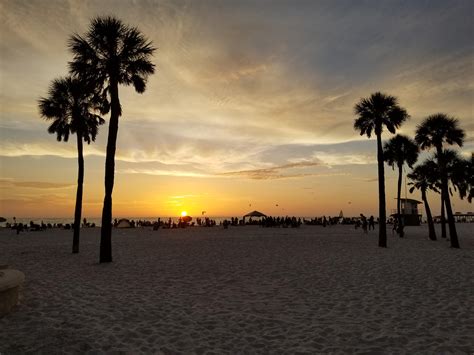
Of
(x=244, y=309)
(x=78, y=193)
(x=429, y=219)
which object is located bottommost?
(x=244, y=309)

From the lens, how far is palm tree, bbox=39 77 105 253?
23.4m

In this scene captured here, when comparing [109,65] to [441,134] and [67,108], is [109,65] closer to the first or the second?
[67,108]

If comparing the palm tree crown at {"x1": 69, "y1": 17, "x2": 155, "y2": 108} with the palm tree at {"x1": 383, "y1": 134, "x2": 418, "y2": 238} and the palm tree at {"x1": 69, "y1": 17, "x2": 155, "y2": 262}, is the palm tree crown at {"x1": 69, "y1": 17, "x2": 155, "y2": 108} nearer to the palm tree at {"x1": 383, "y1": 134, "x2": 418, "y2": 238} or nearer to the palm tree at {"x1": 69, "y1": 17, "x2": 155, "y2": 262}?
the palm tree at {"x1": 69, "y1": 17, "x2": 155, "y2": 262}

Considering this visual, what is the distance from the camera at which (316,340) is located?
7.63 meters

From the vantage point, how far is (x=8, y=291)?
9.12 m

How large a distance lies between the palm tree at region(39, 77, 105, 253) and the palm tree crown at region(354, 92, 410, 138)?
19.9 meters

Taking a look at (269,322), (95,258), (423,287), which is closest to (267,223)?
(95,258)

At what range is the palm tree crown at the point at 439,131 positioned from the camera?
1164 inches

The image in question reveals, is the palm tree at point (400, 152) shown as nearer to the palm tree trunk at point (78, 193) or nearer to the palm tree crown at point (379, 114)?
the palm tree crown at point (379, 114)

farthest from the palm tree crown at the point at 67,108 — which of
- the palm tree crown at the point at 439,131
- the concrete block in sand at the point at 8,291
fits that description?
the palm tree crown at the point at 439,131

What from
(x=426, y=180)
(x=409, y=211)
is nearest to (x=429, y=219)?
(x=426, y=180)

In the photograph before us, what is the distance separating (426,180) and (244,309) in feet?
113

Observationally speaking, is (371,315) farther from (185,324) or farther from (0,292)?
(0,292)

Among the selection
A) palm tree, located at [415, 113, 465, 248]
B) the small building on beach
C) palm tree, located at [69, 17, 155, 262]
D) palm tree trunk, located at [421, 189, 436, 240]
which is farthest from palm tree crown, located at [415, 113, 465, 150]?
the small building on beach
